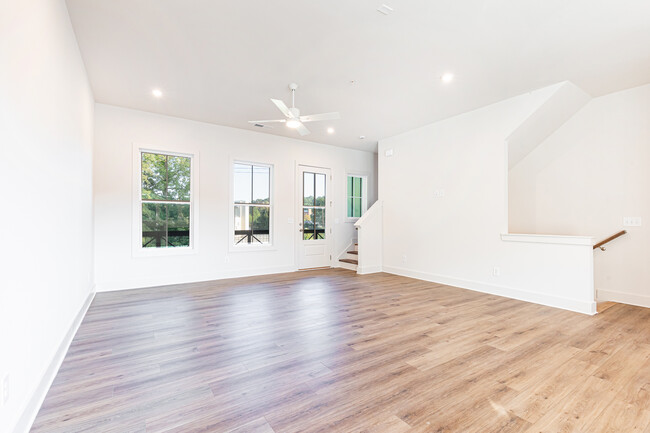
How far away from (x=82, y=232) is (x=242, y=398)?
3010 millimetres

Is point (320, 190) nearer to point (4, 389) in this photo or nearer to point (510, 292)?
point (510, 292)

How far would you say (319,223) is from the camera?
7.32 metres

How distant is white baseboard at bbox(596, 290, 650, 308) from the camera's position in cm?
414

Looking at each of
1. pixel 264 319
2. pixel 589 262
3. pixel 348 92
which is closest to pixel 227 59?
pixel 348 92

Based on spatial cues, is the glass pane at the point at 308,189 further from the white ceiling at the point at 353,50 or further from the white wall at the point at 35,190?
the white wall at the point at 35,190

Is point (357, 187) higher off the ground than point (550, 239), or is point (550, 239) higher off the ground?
point (357, 187)

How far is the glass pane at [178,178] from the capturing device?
5555 millimetres

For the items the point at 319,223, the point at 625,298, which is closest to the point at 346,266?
the point at 319,223

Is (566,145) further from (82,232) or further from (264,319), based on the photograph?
(82,232)

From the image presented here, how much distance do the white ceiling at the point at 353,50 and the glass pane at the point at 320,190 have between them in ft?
8.22

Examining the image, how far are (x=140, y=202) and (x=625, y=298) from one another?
7.50 meters

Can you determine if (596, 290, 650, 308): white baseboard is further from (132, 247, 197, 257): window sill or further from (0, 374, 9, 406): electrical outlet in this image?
(132, 247, 197, 257): window sill

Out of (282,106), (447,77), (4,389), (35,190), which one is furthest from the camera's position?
(447,77)

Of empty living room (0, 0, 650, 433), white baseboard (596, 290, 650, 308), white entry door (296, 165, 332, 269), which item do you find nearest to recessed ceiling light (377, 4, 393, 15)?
empty living room (0, 0, 650, 433)
